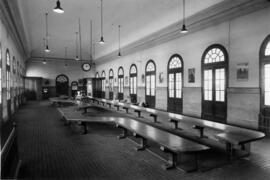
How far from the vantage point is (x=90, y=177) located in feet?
9.98

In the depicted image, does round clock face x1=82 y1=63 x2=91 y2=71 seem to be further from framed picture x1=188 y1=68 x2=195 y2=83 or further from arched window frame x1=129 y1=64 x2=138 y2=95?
framed picture x1=188 y1=68 x2=195 y2=83

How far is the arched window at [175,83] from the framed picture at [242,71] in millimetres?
3072

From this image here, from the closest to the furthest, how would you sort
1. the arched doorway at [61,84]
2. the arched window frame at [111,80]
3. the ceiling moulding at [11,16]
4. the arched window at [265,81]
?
the arched window at [265,81], the ceiling moulding at [11,16], the arched window frame at [111,80], the arched doorway at [61,84]

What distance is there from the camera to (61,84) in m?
22.3

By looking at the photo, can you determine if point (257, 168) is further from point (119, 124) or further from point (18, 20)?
point (18, 20)

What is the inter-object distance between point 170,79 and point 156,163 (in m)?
7.15

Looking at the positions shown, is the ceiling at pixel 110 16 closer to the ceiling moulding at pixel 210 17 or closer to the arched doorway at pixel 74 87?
the ceiling moulding at pixel 210 17

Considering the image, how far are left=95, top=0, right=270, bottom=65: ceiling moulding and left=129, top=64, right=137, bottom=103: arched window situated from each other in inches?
108

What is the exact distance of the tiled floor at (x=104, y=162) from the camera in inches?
122

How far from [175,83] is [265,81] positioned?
446 cm

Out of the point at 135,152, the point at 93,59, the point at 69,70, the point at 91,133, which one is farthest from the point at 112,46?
the point at 135,152

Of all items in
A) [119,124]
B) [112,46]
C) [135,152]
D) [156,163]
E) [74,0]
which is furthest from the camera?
[112,46]

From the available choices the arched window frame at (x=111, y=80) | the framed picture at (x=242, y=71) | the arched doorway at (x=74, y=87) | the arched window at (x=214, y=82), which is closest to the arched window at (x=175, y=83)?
the arched window at (x=214, y=82)

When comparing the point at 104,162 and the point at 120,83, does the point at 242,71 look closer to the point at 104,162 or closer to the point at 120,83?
the point at 104,162
